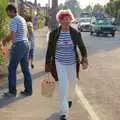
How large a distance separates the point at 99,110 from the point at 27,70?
2203 mm

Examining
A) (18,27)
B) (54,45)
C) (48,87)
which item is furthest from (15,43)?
(54,45)

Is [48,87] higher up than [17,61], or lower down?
lower down

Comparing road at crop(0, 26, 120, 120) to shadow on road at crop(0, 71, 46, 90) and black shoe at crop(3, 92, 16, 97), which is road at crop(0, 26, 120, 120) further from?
black shoe at crop(3, 92, 16, 97)

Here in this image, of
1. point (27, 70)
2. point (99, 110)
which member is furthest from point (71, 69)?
point (27, 70)

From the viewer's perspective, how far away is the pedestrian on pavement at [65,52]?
8.52m

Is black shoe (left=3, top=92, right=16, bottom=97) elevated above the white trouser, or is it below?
below

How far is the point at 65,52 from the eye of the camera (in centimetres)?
Answer: 853

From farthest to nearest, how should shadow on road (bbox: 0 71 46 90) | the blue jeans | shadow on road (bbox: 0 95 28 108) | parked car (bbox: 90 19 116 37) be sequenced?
parked car (bbox: 90 19 116 37)
shadow on road (bbox: 0 71 46 90)
the blue jeans
shadow on road (bbox: 0 95 28 108)

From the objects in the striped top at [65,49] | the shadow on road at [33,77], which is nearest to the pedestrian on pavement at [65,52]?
the striped top at [65,49]

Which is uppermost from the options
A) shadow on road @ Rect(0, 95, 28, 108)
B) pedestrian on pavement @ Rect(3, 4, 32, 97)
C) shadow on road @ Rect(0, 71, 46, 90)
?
pedestrian on pavement @ Rect(3, 4, 32, 97)

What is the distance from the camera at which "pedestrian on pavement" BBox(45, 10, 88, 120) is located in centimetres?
852

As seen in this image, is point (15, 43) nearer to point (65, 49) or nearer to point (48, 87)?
point (48, 87)

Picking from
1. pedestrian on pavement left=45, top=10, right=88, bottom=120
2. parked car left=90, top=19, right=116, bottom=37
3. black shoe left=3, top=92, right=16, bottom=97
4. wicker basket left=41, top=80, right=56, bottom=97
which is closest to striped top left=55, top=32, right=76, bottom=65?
pedestrian on pavement left=45, top=10, right=88, bottom=120

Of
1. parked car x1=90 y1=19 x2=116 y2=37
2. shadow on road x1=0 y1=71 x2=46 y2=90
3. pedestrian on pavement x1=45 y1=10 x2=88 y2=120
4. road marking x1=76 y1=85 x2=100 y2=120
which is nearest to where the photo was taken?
pedestrian on pavement x1=45 y1=10 x2=88 y2=120
